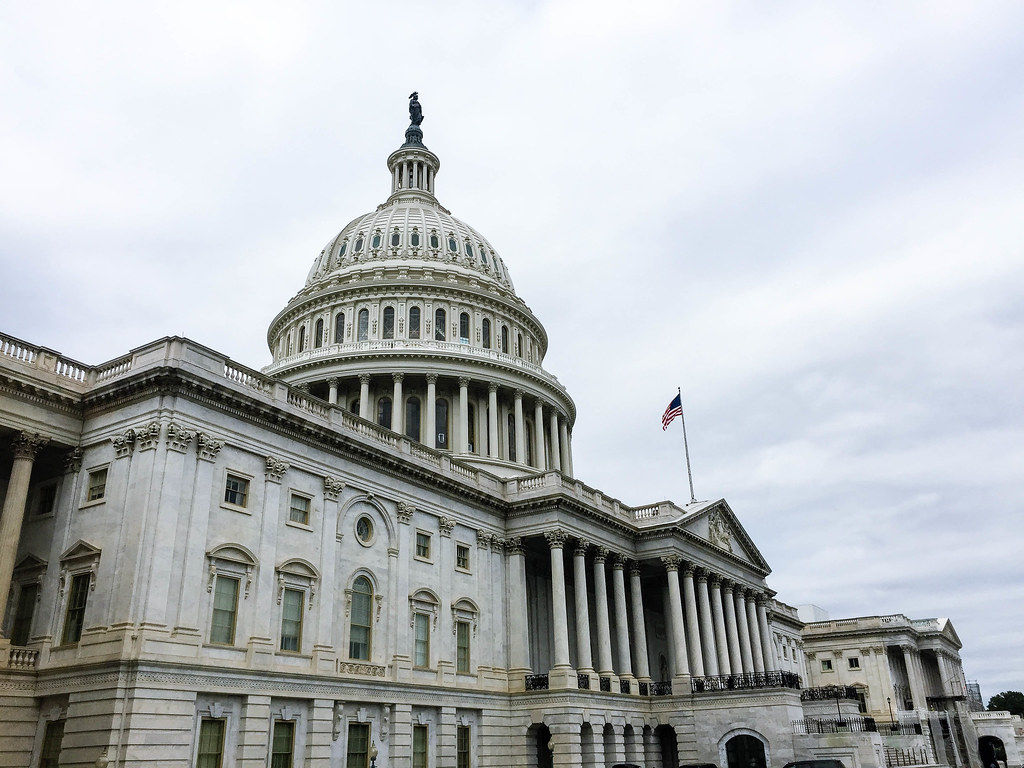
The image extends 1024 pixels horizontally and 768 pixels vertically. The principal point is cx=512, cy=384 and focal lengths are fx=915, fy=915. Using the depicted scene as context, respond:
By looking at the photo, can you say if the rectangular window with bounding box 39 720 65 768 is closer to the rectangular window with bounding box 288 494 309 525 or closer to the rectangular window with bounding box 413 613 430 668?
the rectangular window with bounding box 288 494 309 525

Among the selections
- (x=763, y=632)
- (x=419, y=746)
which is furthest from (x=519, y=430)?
(x=419, y=746)

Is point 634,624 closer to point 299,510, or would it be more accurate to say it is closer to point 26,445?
point 299,510

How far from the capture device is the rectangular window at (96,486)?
33.9m

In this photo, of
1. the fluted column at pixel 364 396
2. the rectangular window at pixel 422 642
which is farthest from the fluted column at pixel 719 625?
the fluted column at pixel 364 396

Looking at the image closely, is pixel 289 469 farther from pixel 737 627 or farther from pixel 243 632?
pixel 737 627

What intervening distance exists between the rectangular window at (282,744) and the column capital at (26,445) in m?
13.4

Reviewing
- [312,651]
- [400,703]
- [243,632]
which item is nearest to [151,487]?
[243,632]

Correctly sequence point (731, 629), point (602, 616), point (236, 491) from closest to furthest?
point (236, 491) < point (602, 616) < point (731, 629)

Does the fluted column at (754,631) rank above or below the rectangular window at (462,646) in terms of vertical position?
above

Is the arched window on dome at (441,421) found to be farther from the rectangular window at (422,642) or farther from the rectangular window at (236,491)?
the rectangular window at (236,491)

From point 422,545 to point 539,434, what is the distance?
28.4m

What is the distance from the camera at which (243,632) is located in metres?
34.1

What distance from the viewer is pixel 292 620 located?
36594mm

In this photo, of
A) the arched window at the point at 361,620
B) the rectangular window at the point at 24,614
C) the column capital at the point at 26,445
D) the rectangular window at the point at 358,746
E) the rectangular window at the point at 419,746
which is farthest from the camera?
the rectangular window at the point at 419,746
